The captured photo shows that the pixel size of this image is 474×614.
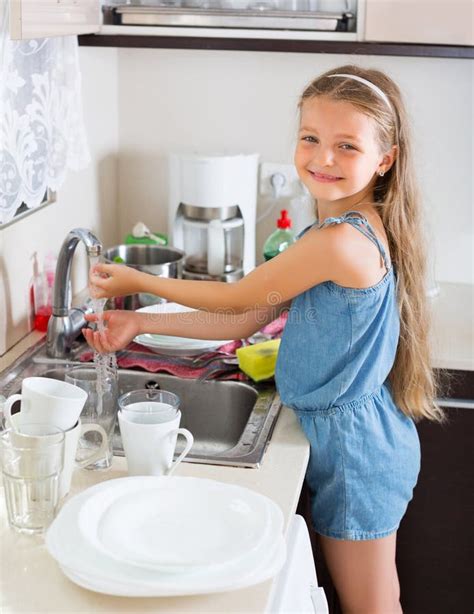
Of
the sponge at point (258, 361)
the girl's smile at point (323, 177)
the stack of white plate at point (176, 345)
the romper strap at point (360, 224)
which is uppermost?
the girl's smile at point (323, 177)

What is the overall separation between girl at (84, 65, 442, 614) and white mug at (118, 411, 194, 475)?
29 centimetres

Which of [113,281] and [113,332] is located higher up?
[113,281]

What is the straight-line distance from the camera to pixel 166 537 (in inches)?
49.1

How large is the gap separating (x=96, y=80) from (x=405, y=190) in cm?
104

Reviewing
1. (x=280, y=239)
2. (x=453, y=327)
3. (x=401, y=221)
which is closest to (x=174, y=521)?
(x=401, y=221)

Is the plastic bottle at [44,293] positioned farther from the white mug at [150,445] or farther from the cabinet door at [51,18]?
the white mug at [150,445]

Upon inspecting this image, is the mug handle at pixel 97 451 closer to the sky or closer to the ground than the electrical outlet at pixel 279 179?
closer to the ground

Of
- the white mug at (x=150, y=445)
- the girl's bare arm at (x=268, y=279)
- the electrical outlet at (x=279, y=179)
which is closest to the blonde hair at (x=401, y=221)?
the girl's bare arm at (x=268, y=279)

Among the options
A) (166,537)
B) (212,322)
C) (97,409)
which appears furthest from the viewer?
(212,322)

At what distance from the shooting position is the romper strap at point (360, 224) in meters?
1.62

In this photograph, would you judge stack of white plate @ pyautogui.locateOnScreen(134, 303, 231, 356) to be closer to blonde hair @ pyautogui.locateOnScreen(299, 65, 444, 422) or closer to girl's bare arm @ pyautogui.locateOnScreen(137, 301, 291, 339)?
girl's bare arm @ pyautogui.locateOnScreen(137, 301, 291, 339)

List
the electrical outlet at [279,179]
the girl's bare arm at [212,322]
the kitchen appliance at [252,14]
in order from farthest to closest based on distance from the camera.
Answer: the electrical outlet at [279,179] → the kitchen appliance at [252,14] → the girl's bare arm at [212,322]

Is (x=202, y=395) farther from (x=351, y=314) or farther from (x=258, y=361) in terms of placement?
(x=351, y=314)

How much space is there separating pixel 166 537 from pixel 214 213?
1.35 meters
